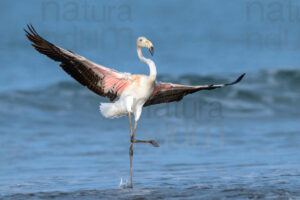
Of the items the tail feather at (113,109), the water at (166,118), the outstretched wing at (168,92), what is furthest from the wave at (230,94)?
the tail feather at (113,109)

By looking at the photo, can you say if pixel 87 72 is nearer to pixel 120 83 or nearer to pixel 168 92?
pixel 120 83

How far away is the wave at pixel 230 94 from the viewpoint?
20.7 m

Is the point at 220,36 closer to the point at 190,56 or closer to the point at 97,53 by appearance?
the point at 190,56

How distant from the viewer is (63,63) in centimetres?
1005

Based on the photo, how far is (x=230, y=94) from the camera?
2250 centimetres

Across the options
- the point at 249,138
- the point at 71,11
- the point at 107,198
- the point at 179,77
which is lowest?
the point at 107,198

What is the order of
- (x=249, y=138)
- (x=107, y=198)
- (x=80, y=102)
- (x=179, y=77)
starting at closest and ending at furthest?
(x=107, y=198) → (x=249, y=138) → (x=80, y=102) → (x=179, y=77)

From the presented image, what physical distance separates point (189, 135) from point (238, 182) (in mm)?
5819

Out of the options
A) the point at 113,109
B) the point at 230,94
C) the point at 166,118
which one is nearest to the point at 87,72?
the point at 113,109

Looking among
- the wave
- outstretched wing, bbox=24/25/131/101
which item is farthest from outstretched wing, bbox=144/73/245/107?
the wave

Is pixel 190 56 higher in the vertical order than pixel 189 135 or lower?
higher

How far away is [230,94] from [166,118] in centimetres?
446

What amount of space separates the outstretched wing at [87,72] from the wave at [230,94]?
9.87 meters

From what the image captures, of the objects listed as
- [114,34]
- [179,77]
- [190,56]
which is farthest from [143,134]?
[114,34]
